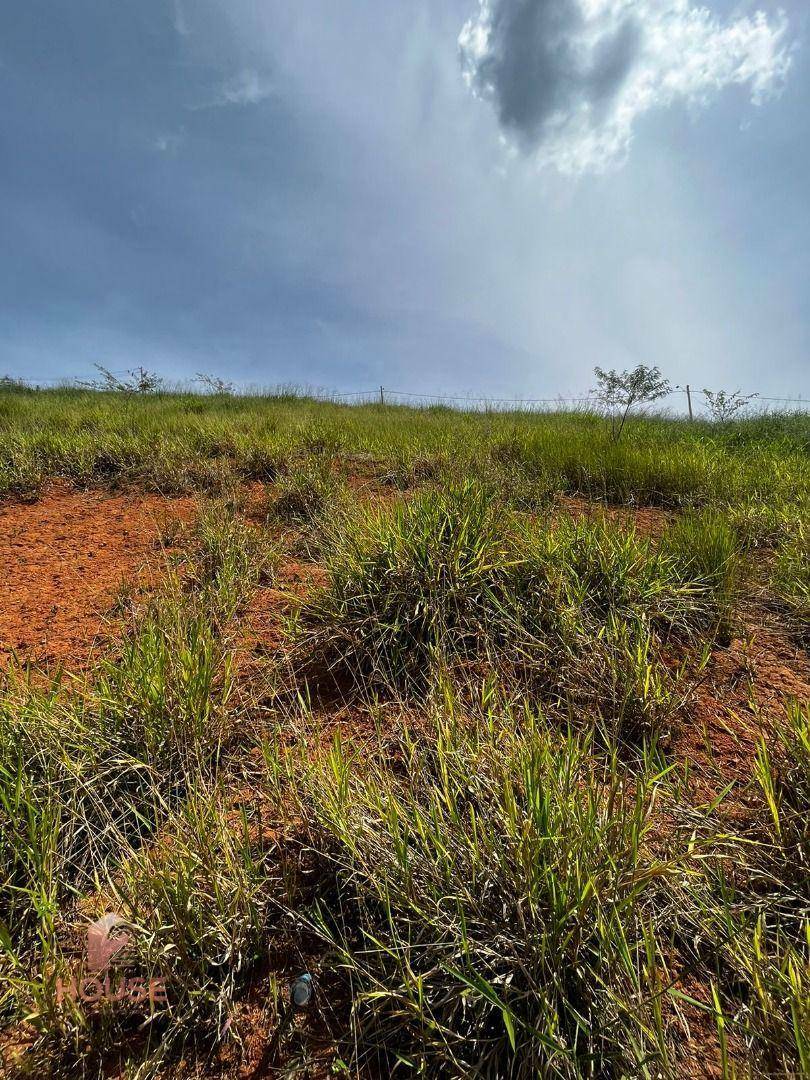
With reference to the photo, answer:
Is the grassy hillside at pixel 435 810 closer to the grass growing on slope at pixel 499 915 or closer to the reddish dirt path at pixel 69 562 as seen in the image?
the grass growing on slope at pixel 499 915

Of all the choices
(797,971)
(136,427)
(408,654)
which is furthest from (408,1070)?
(136,427)

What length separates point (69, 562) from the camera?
2.29 meters

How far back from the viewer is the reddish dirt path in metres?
1.72

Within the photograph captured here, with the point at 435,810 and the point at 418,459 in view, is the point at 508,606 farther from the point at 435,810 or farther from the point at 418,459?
the point at 418,459

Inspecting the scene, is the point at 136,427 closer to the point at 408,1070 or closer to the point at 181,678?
the point at 181,678

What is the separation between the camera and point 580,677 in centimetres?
140

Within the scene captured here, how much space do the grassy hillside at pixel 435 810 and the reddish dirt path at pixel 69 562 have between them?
0.24m

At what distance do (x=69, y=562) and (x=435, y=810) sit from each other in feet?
7.78

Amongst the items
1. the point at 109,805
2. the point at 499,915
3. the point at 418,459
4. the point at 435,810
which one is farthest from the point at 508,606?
the point at 418,459

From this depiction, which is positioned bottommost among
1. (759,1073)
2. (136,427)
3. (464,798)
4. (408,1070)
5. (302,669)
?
(408,1070)

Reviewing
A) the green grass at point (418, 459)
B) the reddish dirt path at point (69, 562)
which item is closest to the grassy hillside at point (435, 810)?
the reddish dirt path at point (69, 562)

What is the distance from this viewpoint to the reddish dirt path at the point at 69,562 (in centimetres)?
172

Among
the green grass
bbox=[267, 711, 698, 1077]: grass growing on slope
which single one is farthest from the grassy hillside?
the green grass

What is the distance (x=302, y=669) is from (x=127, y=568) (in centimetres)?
128
